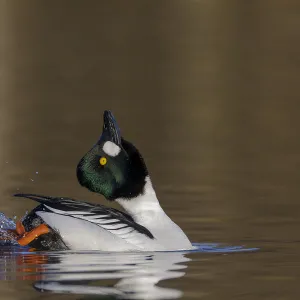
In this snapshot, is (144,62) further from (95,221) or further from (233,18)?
(95,221)

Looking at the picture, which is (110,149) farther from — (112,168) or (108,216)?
(108,216)

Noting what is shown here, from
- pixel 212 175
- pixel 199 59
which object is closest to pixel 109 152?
pixel 212 175

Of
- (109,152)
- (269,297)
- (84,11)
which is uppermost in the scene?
(84,11)

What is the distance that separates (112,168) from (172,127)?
9.52 meters

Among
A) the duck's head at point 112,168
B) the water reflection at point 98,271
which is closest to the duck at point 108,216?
the duck's head at point 112,168

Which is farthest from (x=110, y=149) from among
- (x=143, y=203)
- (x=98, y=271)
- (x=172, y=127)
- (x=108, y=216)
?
(x=172, y=127)

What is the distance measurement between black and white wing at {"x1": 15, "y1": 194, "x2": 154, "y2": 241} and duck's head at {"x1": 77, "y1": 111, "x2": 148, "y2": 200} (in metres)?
0.37

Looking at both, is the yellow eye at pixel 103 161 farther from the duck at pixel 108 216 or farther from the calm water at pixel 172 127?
the calm water at pixel 172 127

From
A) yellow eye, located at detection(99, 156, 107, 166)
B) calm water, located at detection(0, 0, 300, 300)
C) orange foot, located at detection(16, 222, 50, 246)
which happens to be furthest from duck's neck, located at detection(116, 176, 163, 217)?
orange foot, located at detection(16, 222, 50, 246)

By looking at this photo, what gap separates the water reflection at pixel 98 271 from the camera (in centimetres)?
837

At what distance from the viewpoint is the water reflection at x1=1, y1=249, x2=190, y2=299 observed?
8367mm

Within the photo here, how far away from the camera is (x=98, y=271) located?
30.1ft

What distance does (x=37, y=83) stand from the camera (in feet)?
87.2

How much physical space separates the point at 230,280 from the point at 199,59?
76.5 feet
